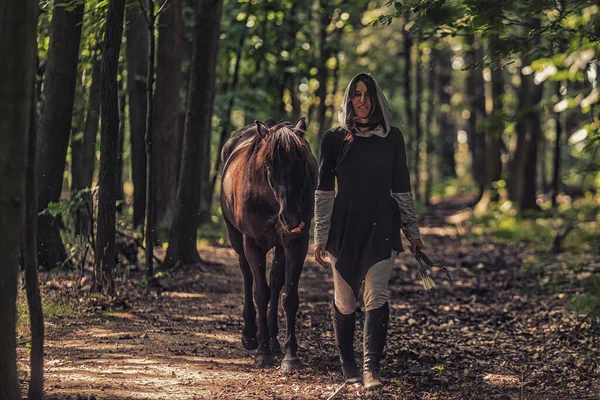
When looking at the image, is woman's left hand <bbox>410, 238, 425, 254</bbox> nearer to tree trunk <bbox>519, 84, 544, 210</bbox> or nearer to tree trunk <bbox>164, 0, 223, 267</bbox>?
tree trunk <bbox>164, 0, 223, 267</bbox>

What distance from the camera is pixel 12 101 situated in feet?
16.7

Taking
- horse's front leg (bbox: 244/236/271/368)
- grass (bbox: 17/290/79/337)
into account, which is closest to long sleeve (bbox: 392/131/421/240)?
horse's front leg (bbox: 244/236/271/368)

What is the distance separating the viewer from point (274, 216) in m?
7.82

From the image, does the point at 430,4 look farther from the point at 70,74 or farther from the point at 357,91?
the point at 70,74

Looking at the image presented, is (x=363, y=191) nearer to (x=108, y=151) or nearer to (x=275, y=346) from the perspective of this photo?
(x=275, y=346)

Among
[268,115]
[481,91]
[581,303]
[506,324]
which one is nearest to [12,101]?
[506,324]

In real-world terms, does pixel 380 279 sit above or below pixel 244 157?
below

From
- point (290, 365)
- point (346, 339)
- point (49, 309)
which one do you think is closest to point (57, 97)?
point (49, 309)

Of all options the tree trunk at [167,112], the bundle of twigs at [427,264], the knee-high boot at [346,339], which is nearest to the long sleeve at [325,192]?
the knee-high boot at [346,339]

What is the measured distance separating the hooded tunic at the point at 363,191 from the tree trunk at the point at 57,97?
562 cm

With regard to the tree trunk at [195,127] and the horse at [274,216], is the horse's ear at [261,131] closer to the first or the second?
the horse at [274,216]

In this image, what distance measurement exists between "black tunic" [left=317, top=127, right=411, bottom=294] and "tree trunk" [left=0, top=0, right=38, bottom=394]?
2512 millimetres

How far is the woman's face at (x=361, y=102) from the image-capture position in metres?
6.80

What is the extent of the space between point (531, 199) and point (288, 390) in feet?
65.4
